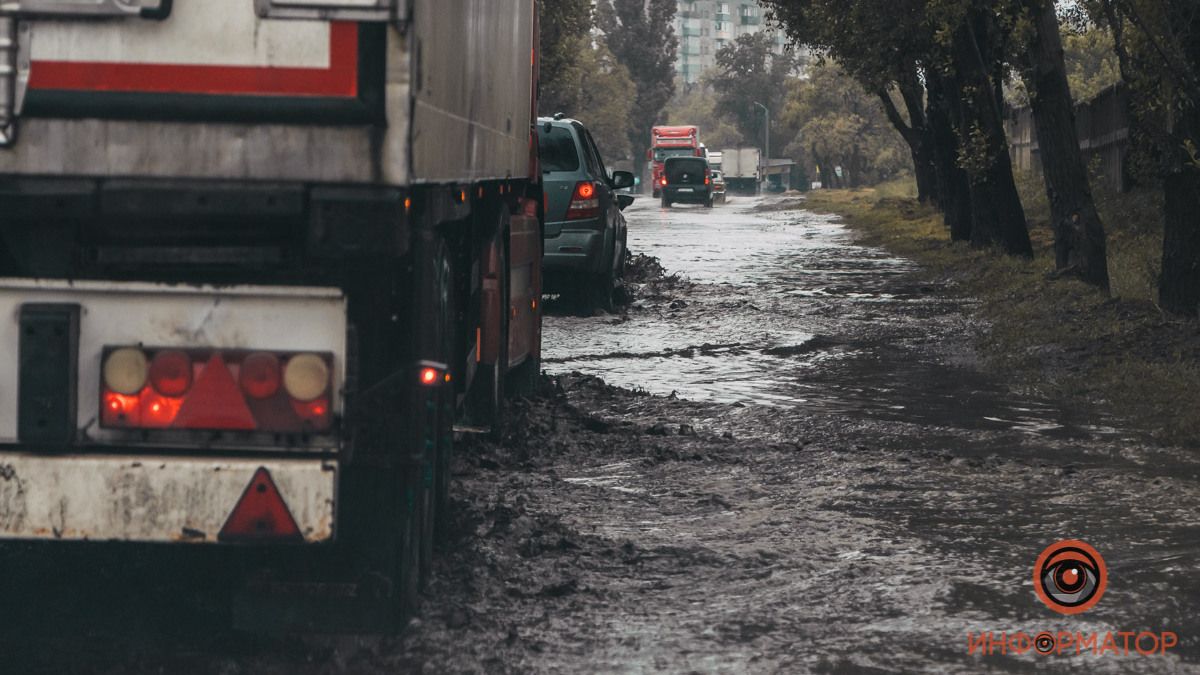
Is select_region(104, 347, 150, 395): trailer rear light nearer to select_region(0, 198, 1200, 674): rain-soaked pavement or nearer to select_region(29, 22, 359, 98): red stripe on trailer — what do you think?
select_region(29, 22, 359, 98): red stripe on trailer

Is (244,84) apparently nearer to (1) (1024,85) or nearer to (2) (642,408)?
(2) (642,408)

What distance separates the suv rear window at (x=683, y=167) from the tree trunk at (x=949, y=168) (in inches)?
1438

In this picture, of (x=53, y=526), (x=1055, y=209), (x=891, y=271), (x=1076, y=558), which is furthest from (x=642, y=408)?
(x=891, y=271)

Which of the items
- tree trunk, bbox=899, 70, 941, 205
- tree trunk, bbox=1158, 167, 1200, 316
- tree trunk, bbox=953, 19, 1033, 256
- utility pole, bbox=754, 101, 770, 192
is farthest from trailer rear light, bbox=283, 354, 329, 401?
utility pole, bbox=754, 101, 770, 192

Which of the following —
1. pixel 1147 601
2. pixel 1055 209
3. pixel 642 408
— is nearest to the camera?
pixel 1147 601

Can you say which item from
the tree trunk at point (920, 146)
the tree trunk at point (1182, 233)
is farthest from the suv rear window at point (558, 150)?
the tree trunk at point (920, 146)

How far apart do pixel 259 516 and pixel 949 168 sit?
2930 centimetres

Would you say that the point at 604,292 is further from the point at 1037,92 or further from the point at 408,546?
the point at 408,546

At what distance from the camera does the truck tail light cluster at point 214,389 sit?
4.41 meters

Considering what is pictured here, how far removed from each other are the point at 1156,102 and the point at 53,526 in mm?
11248

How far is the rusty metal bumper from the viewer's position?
14.4 ft

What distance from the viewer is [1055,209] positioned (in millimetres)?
19953

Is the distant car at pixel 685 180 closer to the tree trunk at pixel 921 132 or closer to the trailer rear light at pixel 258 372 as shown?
the tree trunk at pixel 921 132

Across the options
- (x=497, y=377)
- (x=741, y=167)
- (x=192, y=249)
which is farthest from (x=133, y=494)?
(x=741, y=167)
